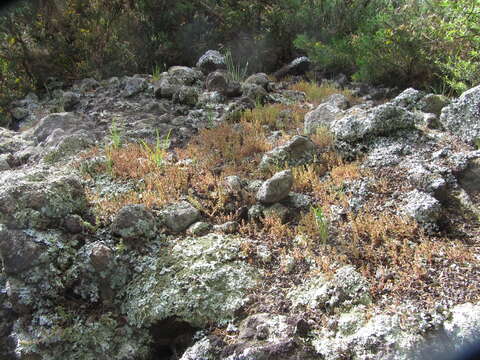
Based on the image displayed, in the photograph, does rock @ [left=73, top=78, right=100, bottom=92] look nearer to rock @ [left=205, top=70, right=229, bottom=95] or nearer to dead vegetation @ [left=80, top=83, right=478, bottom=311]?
rock @ [left=205, top=70, right=229, bottom=95]

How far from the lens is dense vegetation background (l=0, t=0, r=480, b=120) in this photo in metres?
6.88

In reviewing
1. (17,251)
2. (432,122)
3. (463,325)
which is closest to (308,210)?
(463,325)

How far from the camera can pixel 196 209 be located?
14.4 feet

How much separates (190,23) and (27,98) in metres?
3.68

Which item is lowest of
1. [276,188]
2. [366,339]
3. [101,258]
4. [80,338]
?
[80,338]

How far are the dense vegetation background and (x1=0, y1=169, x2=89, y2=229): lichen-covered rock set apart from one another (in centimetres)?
438

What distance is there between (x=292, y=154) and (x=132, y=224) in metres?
1.98

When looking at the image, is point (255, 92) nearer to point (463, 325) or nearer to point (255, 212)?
point (255, 212)

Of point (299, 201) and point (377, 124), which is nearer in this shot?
point (299, 201)

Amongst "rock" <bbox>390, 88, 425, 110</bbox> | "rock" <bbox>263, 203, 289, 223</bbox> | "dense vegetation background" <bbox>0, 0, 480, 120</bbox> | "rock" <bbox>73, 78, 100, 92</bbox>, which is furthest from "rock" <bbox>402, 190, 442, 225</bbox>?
"rock" <bbox>73, 78, 100, 92</bbox>

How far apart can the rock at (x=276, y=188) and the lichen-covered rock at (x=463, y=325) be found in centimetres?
188

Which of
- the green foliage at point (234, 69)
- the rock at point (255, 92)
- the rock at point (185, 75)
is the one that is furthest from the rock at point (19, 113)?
the rock at point (255, 92)

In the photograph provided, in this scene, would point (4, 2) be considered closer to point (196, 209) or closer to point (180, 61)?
point (180, 61)

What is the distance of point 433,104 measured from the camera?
5672mm
